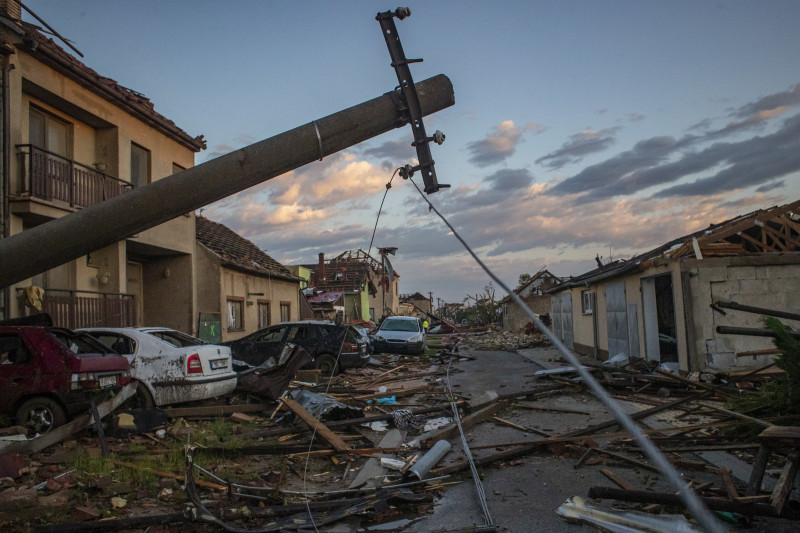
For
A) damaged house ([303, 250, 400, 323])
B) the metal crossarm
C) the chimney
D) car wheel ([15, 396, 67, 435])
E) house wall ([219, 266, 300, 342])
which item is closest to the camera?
the metal crossarm

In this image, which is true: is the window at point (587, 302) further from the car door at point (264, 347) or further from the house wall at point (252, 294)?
the house wall at point (252, 294)

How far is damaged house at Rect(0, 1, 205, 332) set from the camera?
11.9 m

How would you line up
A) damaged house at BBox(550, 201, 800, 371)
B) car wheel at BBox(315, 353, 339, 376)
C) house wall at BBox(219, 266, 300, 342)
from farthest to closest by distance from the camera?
house wall at BBox(219, 266, 300, 342), car wheel at BBox(315, 353, 339, 376), damaged house at BBox(550, 201, 800, 371)

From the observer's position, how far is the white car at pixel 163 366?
941cm

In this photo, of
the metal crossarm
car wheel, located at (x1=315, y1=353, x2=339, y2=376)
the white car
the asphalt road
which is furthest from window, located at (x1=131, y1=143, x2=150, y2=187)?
the metal crossarm

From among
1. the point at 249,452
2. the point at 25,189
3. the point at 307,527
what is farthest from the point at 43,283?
the point at 307,527

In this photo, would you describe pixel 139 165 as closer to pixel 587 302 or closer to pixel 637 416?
pixel 637 416

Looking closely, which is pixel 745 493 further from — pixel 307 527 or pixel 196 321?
pixel 196 321

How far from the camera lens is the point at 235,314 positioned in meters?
22.4

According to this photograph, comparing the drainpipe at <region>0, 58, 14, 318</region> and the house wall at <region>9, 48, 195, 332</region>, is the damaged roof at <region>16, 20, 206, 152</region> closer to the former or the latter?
the house wall at <region>9, 48, 195, 332</region>

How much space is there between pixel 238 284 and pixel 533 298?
26.7 meters

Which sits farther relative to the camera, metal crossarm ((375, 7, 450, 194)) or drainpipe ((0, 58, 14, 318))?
drainpipe ((0, 58, 14, 318))

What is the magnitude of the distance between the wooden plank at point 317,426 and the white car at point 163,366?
68.2 inches

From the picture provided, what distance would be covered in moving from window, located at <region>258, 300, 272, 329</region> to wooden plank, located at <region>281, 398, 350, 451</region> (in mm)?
16045
